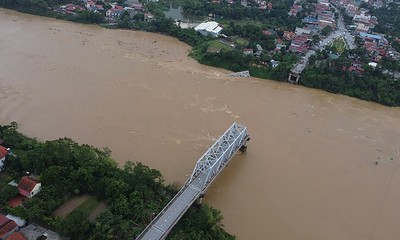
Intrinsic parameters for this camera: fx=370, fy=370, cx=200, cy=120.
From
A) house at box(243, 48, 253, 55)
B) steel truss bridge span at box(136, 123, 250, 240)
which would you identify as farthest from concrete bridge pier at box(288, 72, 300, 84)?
steel truss bridge span at box(136, 123, 250, 240)

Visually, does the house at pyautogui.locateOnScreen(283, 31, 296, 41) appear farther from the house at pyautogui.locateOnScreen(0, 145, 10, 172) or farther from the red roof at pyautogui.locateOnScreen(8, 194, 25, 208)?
the red roof at pyautogui.locateOnScreen(8, 194, 25, 208)

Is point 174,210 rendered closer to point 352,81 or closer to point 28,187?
point 28,187

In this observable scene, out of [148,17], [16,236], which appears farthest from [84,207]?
[148,17]

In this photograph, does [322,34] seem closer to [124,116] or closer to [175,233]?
[124,116]

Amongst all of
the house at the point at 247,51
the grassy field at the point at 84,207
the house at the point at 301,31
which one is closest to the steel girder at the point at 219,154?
the grassy field at the point at 84,207

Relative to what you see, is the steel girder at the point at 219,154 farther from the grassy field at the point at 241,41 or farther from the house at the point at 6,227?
the grassy field at the point at 241,41

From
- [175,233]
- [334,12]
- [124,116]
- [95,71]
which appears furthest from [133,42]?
[334,12]
